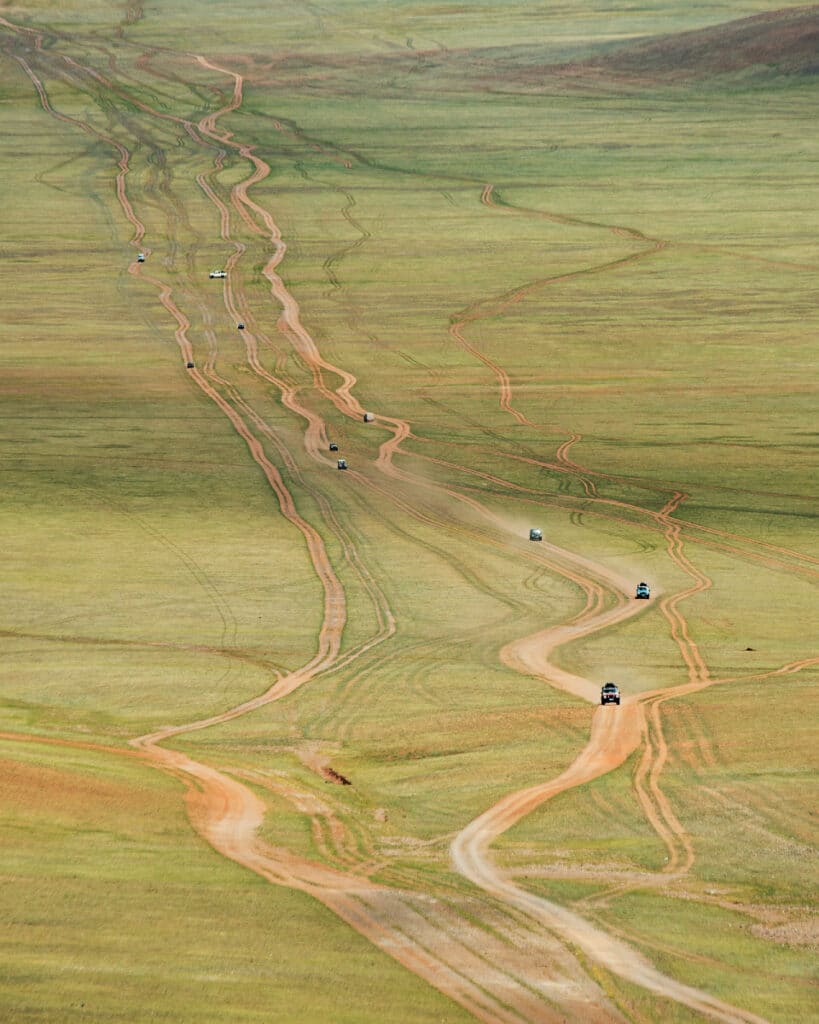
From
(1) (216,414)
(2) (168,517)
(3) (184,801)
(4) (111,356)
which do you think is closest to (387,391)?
(1) (216,414)

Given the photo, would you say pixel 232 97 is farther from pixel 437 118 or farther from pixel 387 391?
pixel 387 391

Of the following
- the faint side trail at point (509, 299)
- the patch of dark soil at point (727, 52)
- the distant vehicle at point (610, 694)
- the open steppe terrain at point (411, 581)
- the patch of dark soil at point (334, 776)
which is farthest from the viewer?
the patch of dark soil at point (727, 52)

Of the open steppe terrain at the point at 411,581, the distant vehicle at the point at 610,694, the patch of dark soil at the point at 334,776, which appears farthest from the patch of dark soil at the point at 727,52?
the patch of dark soil at the point at 334,776

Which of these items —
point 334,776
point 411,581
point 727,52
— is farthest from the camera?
point 727,52

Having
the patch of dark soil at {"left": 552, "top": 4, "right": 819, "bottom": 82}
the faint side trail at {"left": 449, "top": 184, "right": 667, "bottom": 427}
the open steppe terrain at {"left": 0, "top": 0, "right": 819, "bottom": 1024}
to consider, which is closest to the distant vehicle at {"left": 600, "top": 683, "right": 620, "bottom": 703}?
the open steppe terrain at {"left": 0, "top": 0, "right": 819, "bottom": 1024}

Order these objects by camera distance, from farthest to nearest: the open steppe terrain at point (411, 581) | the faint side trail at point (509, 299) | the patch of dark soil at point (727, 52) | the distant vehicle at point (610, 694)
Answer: the patch of dark soil at point (727, 52), the faint side trail at point (509, 299), the distant vehicle at point (610, 694), the open steppe terrain at point (411, 581)

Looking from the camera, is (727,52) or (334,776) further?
(727,52)

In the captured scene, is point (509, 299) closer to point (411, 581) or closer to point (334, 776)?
point (411, 581)

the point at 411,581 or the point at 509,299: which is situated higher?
the point at 509,299

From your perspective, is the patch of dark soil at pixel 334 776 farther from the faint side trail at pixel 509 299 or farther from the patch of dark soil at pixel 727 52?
the patch of dark soil at pixel 727 52

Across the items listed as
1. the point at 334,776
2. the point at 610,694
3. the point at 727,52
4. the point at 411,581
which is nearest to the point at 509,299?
the point at 411,581
